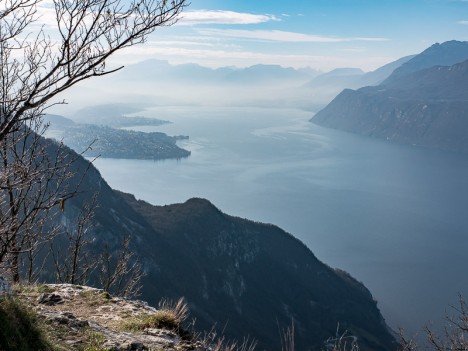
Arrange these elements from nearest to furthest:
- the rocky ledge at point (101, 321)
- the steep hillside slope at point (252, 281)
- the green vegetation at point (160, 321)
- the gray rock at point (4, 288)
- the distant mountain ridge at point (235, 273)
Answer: the gray rock at point (4, 288) < the rocky ledge at point (101, 321) < the green vegetation at point (160, 321) < the distant mountain ridge at point (235, 273) < the steep hillside slope at point (252, 281)

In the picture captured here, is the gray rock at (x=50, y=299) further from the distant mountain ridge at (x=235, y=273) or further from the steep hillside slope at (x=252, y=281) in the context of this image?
the steep hillside slope at (x=252, y=281)

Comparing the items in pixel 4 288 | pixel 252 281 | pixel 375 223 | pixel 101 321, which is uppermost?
pixel 4 288

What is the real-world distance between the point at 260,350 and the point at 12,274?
55682 millimetres

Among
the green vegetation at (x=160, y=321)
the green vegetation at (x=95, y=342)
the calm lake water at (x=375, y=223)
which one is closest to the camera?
the green vegetation at (x=95, y=342)

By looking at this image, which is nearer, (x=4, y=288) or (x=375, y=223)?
(x=4, y=288)

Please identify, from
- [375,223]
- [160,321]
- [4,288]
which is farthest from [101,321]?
[375,223]

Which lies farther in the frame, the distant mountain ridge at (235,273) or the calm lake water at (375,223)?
the calm lake water at (375,223)

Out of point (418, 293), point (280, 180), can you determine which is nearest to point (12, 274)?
point (418, 293)

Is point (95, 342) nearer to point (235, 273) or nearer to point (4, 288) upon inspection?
point (4, 288)

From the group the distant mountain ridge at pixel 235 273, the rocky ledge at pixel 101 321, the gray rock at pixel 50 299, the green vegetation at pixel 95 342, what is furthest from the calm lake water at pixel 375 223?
the green vegetation at pixel 95 342

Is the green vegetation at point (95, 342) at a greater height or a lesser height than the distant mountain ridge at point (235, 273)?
greater

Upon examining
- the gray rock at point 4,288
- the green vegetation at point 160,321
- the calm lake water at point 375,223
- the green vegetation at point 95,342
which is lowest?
the calm lake water at point 375,223

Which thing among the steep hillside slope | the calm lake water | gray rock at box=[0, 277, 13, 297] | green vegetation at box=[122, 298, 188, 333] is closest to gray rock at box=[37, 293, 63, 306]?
gray rock at box=[0, 277, 13, 297]

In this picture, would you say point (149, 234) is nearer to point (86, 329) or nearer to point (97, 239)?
point (97, 239)
